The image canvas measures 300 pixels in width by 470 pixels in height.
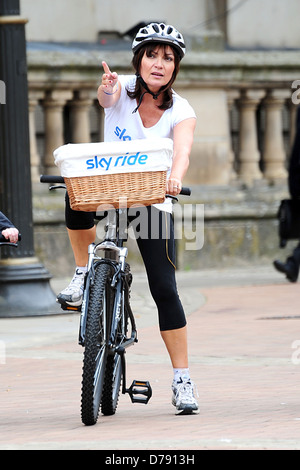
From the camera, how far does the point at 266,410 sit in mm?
5945

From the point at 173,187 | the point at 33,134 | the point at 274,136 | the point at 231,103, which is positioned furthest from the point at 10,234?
the point at 274,136

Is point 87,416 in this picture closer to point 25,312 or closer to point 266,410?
point 266,410

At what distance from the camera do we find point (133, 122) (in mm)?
5836

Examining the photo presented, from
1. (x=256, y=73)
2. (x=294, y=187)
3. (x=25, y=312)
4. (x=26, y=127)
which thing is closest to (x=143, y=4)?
(x=256, y=73)

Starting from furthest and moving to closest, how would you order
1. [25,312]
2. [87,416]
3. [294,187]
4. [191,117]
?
[294,187]
[25,312]
[191,117]
[87,416]

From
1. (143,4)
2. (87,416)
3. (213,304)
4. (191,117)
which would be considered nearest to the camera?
(87,416)

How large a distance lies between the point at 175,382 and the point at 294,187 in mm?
6717

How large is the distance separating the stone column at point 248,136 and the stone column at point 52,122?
2377 mm

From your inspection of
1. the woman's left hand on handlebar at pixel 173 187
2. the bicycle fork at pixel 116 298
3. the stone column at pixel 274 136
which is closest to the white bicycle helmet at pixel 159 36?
the woman's left hand on handlebar at pixel 173 187

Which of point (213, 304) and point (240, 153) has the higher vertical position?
point (240, 153)

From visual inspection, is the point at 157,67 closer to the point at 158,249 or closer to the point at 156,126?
the point at 156,126

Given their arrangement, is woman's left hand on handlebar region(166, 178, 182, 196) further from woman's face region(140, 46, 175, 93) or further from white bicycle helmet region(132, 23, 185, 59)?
white bicycle helmet region(132, 23, 185, 59)

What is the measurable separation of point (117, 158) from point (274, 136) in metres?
9.91
